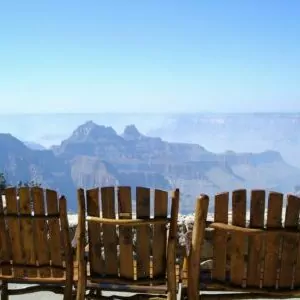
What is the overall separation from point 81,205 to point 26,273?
3.37 ft

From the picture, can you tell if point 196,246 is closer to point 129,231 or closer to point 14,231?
point 129,231

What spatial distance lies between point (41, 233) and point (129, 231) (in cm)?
78

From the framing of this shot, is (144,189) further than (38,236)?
No

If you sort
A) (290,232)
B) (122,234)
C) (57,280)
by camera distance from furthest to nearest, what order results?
(57,280) < (122,234) < (290,232)

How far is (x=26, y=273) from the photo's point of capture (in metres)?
3.94

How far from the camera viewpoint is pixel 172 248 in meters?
3.46

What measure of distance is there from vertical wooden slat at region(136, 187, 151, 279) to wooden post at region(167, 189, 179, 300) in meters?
0.19

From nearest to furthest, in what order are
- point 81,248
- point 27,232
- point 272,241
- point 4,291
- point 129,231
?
point 272,241, point 129,231, point 81,248, point 27,232, point 4,291

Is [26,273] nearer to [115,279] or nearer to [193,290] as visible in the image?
[115,279]

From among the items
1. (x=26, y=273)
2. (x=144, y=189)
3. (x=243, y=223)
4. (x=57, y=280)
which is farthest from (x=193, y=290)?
(x=26, y=273)

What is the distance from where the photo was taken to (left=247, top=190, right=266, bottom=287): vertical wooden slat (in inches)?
131

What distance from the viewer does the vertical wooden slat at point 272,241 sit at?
3.31 metres

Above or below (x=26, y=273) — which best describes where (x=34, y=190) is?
above

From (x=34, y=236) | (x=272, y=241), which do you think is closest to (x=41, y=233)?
(x=34, y=236)
